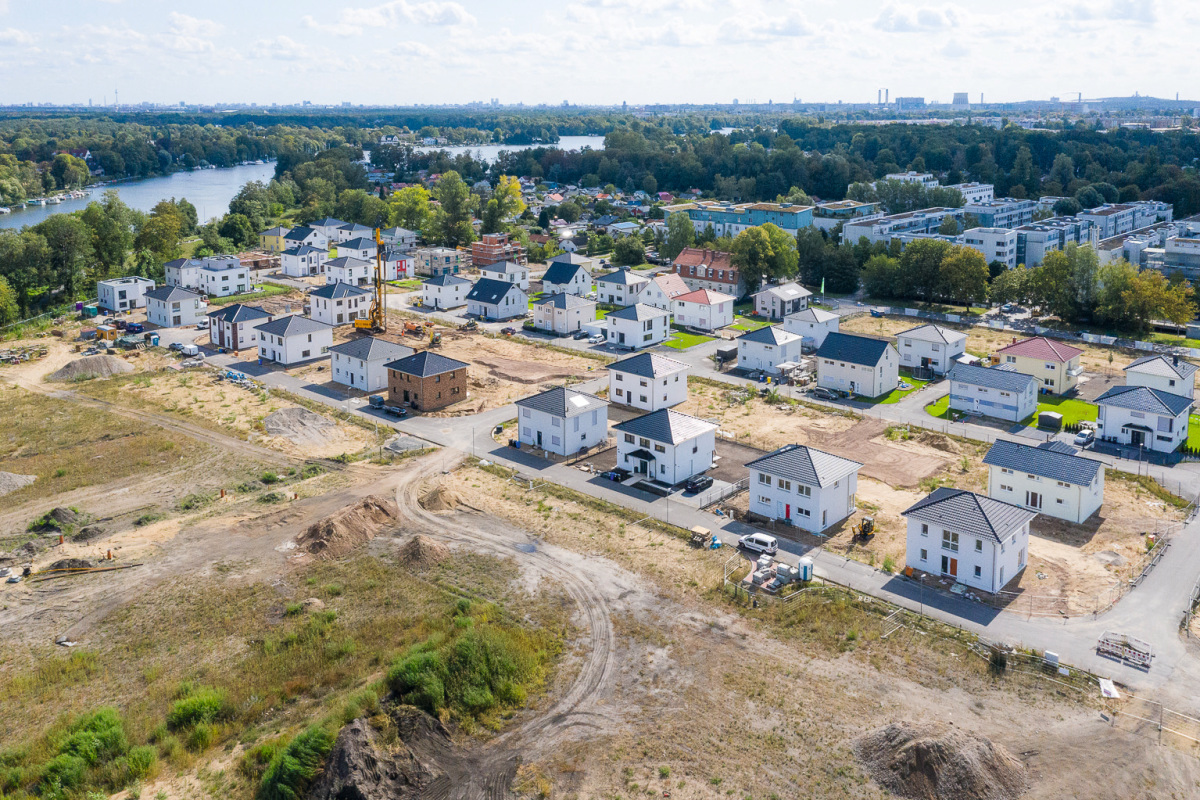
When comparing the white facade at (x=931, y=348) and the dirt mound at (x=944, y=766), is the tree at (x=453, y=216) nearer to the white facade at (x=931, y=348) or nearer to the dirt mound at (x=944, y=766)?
the white facade at (x=931, y=348)

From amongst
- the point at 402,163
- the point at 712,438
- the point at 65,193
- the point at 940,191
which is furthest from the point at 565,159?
the point at 712,438

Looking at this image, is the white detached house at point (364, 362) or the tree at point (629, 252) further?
the tree at point (629, 252)

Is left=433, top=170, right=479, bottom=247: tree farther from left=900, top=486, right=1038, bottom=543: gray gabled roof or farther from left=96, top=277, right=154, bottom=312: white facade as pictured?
left=900, top=486, right=1038, bottom=543: gray gabled roof

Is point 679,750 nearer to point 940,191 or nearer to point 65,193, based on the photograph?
point 940,191

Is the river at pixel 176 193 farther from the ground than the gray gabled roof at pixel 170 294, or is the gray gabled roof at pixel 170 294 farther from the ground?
the river at pixel 176 193

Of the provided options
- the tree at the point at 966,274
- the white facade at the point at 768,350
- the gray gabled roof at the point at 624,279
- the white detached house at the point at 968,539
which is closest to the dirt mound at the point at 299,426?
the white facade at the point at 768,350

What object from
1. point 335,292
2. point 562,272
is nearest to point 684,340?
point 562,272
